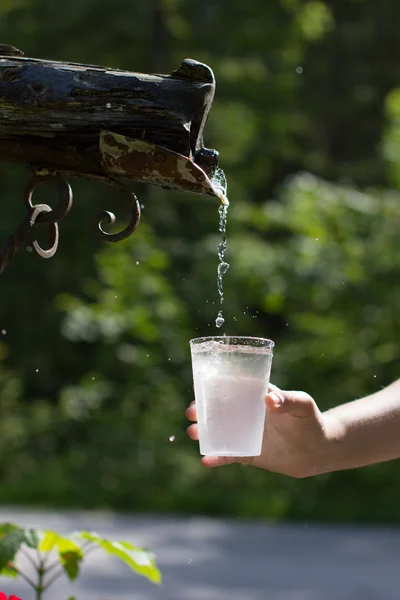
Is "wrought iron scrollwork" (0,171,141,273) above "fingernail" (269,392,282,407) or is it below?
above

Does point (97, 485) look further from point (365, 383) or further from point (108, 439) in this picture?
point (365, 383)

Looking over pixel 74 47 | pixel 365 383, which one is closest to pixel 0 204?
pixel 74 47

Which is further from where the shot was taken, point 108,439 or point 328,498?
point 108,439

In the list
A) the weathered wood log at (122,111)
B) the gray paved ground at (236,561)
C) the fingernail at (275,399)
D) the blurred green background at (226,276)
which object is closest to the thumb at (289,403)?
the fingernail at (275,399)

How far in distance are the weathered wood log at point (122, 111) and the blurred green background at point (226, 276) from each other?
286 inches

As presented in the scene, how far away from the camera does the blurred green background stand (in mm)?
9516

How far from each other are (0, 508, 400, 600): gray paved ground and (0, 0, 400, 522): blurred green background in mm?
672

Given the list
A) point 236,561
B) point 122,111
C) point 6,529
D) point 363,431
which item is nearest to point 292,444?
point 363,431

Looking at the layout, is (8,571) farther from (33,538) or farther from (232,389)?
(232,389)

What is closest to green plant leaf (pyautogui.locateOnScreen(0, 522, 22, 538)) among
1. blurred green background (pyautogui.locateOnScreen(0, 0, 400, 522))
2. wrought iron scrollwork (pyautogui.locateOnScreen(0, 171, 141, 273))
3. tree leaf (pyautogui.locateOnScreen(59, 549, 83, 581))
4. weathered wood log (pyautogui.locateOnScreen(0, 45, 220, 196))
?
tree leaf (pyautogui.locateOnScreen(59, 549, 83, 581))

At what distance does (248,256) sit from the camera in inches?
385

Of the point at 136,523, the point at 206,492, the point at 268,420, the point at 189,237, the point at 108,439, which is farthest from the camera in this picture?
the point at 189,237

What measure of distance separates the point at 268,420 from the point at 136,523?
717cm

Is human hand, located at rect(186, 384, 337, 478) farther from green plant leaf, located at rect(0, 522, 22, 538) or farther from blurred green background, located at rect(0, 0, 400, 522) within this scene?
blurred green background, located at rect(0, 0, 400, 522)
